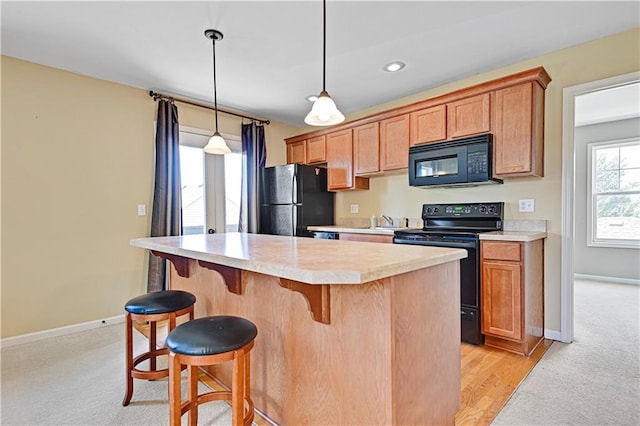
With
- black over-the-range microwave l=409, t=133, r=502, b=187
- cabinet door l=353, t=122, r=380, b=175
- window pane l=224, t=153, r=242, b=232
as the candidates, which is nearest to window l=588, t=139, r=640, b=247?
black over-the-range microwave l=409, t=133, r=502, b=187

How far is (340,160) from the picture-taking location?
415 cm

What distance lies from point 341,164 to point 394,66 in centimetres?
139

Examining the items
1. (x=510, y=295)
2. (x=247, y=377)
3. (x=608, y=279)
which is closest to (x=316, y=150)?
(x=510, y=295)

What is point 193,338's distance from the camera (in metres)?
1.34

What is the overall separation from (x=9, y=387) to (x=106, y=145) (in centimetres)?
217

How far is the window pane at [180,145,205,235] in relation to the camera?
3.87 m

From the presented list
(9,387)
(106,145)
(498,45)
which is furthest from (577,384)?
(106,145)

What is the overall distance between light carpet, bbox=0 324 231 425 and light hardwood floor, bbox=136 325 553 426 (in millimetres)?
328

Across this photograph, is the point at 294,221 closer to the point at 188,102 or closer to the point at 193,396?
the point at 188,102

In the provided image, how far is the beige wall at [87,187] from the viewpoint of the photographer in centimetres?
276

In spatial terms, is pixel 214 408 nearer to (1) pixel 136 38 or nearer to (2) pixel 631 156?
(1) pixel 136 38

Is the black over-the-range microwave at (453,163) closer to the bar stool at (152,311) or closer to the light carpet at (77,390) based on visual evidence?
the bar stool at (152,311)

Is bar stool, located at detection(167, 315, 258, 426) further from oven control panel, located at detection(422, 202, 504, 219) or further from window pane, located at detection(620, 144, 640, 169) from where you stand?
window pane, located at detection(620, 144, 640, 169)

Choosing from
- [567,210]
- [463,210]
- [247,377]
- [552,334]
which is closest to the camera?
[247,377]
